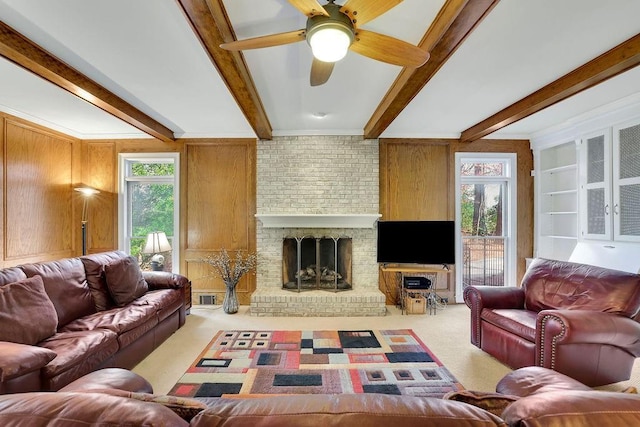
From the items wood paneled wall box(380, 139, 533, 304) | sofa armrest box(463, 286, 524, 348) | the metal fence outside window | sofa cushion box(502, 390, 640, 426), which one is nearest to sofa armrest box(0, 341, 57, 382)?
sofa cushion box(502, 390, 640, 426)

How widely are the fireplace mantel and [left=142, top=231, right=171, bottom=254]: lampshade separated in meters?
1.37

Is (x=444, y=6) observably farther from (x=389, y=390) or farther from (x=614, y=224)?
(x=614, y=224)

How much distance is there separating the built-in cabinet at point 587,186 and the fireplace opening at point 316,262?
9.92ft

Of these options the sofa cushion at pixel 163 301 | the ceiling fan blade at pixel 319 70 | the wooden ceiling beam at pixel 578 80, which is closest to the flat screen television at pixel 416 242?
the wooden ceiling beam at pixel 578 80

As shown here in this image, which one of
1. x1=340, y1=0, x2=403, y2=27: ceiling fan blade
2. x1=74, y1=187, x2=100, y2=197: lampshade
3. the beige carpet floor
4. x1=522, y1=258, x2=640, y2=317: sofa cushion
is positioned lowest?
the beige carpet floor

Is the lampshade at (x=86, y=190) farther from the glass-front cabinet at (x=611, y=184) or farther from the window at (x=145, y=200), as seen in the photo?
the glass-front cabinet at (x=611, y=184)

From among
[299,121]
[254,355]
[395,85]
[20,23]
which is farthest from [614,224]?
[20,23]

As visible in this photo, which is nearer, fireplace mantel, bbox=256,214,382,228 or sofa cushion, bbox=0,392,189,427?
sofa cushion, bbox=0,392,189,427

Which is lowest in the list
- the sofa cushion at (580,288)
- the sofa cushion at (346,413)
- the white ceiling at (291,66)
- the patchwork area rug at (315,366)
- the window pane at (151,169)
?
the patchwork area rug at (315,366)

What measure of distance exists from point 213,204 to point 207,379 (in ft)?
9.11

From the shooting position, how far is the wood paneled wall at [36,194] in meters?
3.71

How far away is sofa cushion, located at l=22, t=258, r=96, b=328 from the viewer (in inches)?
100

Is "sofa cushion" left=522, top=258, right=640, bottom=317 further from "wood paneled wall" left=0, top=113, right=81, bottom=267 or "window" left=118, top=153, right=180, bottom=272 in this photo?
"wood paneled wall" left=0, top=113, right=81, bottom=267

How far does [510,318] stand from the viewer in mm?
2732
